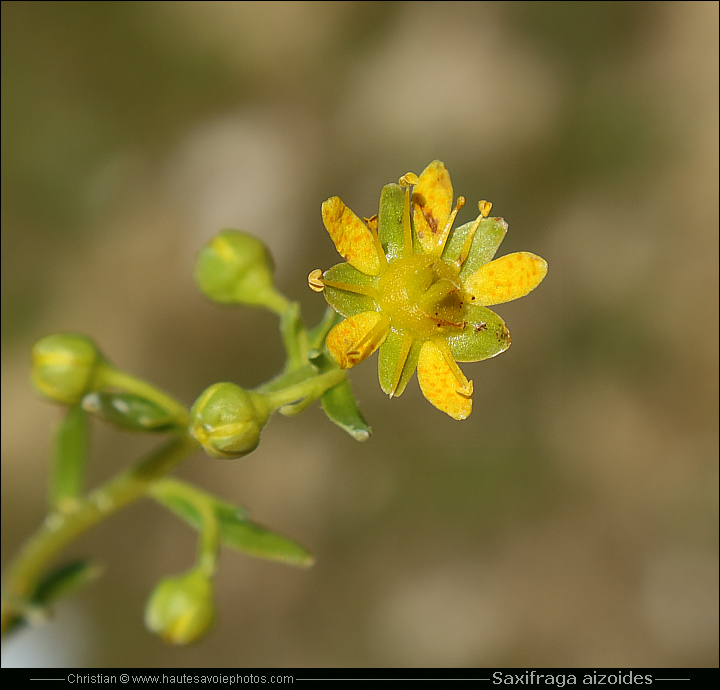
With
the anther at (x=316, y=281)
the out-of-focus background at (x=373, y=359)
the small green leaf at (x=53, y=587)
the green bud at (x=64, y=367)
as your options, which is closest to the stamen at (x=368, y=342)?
the anther at (x=316, y=281)

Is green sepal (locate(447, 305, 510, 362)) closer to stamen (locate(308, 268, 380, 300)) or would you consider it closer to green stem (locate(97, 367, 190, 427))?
stamen (locate(308, 268, 380, 300))

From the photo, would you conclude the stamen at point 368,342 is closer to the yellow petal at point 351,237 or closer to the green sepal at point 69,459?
the yellow petal at point 351,237

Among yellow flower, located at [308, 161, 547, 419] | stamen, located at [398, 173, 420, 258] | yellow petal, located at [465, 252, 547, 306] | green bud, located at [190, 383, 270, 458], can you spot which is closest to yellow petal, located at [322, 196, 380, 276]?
yellow flower, located at [308, 161, 547, 419]

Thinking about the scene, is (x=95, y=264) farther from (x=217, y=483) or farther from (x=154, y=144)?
(x=217, y=483)

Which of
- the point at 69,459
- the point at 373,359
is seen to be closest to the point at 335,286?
the point at 69,459

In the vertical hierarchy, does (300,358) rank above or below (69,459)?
above

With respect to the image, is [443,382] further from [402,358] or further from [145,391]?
[145,391]

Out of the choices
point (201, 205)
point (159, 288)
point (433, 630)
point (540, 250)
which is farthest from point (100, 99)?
point (433, 630)
